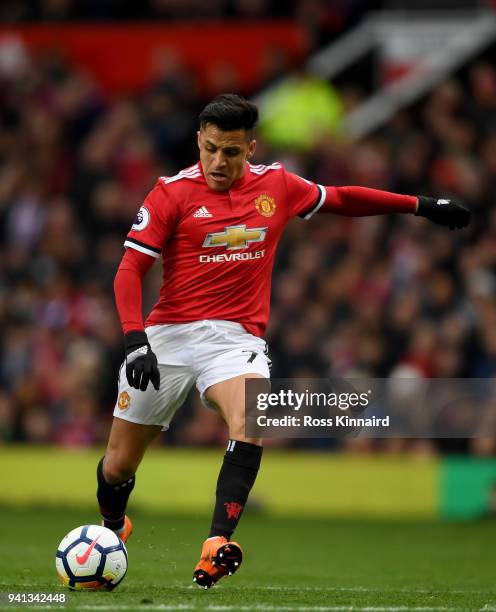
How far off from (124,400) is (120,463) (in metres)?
0.40

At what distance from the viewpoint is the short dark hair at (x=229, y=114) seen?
24.6ft

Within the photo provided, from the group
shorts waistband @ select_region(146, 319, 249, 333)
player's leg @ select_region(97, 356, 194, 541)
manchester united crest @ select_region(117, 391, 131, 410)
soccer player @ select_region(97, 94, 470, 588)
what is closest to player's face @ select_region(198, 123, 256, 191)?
soccer player @ select_region(97, 94, 470, 588)

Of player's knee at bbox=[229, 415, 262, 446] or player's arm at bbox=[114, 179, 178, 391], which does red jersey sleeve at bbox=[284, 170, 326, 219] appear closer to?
player's arm at bbox=[114, 179, 178, 391]

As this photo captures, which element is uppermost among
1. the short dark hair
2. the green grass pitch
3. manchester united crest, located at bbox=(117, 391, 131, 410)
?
the short dark hair

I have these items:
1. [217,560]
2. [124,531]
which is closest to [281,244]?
[124,531]

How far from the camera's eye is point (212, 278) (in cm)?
771

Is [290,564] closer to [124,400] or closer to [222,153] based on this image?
[124,400]

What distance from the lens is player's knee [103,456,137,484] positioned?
7.96 m

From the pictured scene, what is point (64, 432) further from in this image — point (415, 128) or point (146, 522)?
point (415, 128)

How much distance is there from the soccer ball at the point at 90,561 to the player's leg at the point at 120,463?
0.65 meters

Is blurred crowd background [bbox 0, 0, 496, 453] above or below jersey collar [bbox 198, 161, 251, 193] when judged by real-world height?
above

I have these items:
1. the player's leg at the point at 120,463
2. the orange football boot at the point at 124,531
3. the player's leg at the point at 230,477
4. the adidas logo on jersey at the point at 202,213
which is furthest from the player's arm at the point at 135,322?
the orange football boot at the point at 124,531

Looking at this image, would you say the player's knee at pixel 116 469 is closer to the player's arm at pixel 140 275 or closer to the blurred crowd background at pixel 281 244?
the player's arm at pixel 140 275

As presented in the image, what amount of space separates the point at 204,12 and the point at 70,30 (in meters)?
1.77
